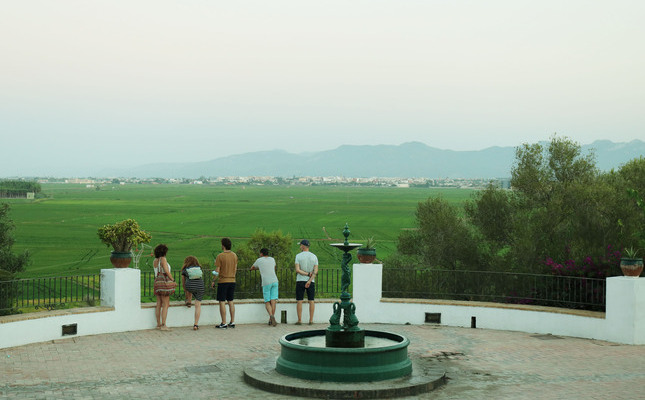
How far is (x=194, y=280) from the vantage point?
45.1 feet

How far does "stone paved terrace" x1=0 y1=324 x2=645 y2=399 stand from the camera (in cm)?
920

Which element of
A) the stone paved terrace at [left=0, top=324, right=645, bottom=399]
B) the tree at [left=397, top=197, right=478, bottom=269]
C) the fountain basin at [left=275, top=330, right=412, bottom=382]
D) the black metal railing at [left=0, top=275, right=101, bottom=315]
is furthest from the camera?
the tree at [left=397, top=197, right=478, bottom=269]

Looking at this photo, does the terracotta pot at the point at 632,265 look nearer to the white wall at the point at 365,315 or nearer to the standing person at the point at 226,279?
the white wall at the point at 365,315

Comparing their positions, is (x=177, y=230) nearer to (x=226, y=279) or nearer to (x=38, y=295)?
(x=226, y=279)

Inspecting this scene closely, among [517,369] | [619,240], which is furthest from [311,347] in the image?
[619,240]

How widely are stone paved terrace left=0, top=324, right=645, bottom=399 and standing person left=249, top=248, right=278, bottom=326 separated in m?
0.46

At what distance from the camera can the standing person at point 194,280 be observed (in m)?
13.6

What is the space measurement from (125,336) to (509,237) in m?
24.2

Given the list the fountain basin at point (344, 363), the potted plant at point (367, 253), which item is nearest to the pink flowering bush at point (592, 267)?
the potted plant at point (367, 253)

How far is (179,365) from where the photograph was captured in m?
10.7

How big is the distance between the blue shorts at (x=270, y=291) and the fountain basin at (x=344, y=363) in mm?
3837

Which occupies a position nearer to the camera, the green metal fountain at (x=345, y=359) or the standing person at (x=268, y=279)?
the green metal fountain at (x=345, y=359)

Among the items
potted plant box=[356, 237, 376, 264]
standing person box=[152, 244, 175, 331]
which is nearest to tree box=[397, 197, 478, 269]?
potted plant box=[356, 237, 376, 264]

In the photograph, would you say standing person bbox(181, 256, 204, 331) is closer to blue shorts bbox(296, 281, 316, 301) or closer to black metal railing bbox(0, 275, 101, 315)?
black metal railing bbox(0, 275, 101, 315)
